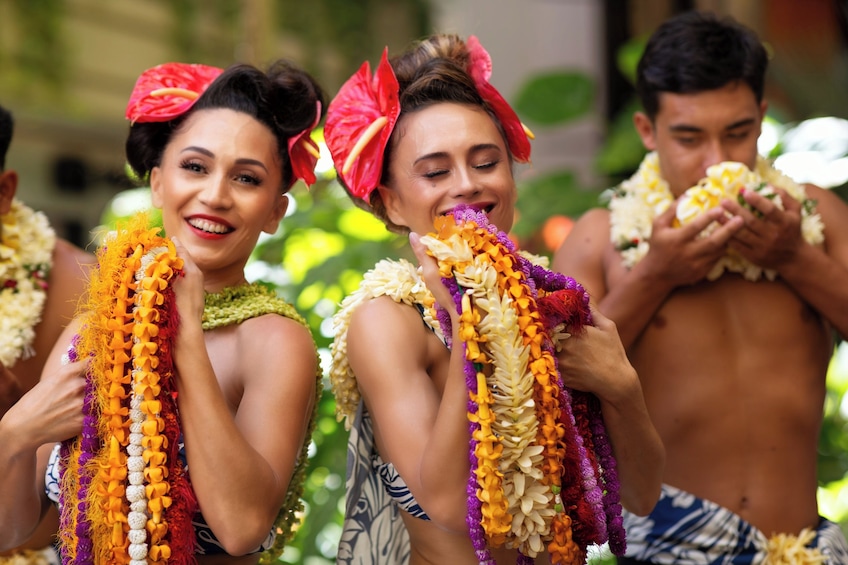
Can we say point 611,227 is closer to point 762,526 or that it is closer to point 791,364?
point 791,364

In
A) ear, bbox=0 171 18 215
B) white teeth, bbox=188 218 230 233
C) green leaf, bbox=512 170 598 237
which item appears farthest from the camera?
green leaf, bbox=512 170 598 237

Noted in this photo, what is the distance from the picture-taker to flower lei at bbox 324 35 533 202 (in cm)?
250

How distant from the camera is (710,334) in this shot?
306 cm

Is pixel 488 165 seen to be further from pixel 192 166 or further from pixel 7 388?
pixel 7 388

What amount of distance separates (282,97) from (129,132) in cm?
44

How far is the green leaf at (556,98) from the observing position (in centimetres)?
559

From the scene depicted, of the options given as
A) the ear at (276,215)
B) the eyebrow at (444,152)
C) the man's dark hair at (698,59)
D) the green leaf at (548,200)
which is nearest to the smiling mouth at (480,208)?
the eyebrow at (444,152)

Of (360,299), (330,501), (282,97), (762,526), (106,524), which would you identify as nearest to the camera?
(106,524)

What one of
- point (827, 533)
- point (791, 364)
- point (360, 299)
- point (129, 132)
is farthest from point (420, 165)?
point (827, 533)

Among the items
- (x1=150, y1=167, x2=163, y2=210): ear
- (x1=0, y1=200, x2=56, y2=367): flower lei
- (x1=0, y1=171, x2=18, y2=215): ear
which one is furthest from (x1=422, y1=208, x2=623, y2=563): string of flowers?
(x1=0, y1=171, x2=18, y2=215): ear

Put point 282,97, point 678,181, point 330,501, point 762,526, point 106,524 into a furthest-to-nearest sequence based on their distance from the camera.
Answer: point 330,501 → point 678,181 → point 762,526 → point 282,97 → point 106,524

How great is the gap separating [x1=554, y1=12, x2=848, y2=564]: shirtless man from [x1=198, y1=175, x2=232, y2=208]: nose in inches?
47.3

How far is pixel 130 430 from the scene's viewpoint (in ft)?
6.68

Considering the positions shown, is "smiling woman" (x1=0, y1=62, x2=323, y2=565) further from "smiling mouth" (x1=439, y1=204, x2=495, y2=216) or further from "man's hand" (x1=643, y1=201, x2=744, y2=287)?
"man's hand" (x1=643, y1=201, x2=744, y2=287)
